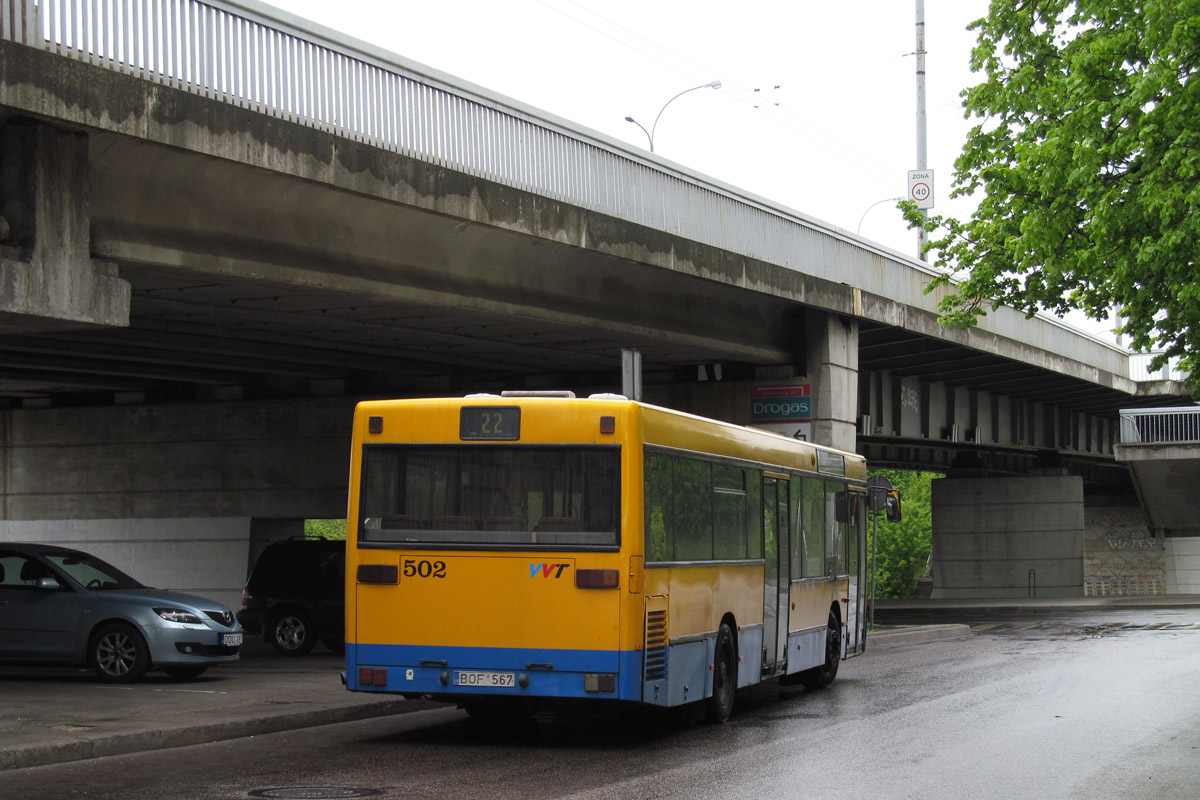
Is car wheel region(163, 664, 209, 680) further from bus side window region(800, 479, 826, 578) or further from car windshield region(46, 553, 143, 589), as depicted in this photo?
bus side window region(800, 479, 826, 578)

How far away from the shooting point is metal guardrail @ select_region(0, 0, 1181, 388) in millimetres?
12531

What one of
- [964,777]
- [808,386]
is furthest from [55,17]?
[808,386]

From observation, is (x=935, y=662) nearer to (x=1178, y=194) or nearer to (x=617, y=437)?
(x=1178, y=194)

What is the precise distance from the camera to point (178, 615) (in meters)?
16.1

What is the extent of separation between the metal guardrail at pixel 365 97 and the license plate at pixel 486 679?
19.7 feet

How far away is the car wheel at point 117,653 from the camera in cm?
1576

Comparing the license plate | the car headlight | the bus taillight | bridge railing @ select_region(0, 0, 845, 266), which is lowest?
the license plate

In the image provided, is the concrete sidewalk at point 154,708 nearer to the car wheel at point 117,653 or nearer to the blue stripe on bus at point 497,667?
the car wheel at point 117,653

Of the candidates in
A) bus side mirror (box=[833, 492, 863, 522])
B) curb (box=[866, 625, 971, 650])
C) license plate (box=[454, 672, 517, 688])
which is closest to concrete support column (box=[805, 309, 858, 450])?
curb (box=[866, 625, 971, 650])

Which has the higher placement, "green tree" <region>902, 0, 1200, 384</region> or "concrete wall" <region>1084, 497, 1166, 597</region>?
"green tree" <region>902, 0, 1200, 384</region>

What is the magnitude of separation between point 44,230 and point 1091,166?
10327mm

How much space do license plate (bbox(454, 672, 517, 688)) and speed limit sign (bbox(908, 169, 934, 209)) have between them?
33982 mm

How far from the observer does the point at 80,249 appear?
12453 millimetres

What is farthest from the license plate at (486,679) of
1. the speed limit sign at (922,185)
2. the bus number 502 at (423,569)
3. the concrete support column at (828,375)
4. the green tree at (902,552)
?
the green tree at (902,552)
